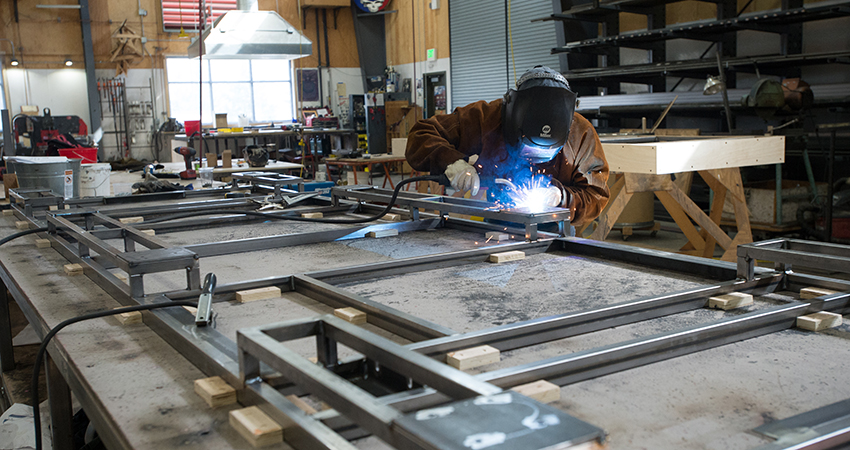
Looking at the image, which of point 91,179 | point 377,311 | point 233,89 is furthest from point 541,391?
point 233,89

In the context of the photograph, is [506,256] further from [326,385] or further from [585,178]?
[326,385]

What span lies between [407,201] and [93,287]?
3.66 ft

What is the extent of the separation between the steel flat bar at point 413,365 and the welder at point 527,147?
4.15ft

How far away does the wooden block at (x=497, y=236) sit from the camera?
206 cm

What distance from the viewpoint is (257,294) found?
1.38m

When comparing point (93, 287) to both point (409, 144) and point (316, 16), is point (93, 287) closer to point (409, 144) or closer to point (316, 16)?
point (409, 144)

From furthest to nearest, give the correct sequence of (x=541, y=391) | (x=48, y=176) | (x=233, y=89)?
(x=233, y=89)
(x=48, y=176)
(x=541, y=391)

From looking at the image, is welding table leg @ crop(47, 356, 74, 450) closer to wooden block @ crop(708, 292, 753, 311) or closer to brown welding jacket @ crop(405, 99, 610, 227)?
wooden block @ crop(708, 292, 753, 311)

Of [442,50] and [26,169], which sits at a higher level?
[442,50]

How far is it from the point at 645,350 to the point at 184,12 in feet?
43.3

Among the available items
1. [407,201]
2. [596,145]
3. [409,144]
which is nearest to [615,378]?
[407,201]

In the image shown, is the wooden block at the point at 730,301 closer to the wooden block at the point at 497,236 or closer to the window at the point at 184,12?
the wooden block at the point at 497,236

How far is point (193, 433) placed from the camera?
2.59 ft

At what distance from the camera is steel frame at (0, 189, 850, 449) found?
0.77m
